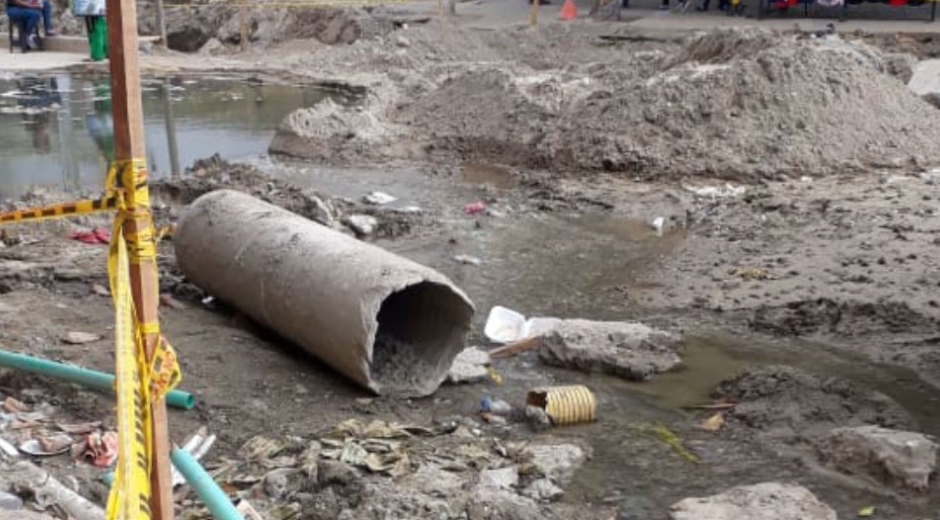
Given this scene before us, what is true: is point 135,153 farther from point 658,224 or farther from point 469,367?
point 658,224

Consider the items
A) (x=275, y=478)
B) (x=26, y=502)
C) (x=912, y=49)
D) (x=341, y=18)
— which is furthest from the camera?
(x=341, y=18)

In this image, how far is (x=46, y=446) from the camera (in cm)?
505

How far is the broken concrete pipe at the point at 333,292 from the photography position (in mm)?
6047

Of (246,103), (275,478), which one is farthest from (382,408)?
(246,103)

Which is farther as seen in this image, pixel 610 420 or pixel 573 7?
pixel 573 7

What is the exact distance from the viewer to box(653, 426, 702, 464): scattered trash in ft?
18.5

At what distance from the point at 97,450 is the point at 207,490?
170 centimetres

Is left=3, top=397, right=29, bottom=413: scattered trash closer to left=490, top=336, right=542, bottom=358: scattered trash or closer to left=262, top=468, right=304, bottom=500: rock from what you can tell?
left=262, top=468, right=304, bottom=500: rock

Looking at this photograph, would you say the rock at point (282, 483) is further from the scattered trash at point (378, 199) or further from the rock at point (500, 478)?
the scattered trash at point (378, 199)

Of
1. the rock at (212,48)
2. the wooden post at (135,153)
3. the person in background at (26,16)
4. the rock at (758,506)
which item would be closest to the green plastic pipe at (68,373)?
the wooden post at (135,153)

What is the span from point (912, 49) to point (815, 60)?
738 cm

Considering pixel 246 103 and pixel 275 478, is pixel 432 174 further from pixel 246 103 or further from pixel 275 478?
pixel 275 478

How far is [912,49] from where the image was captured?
18641 mm

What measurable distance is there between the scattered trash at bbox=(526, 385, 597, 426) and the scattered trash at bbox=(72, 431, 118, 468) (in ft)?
7.40
